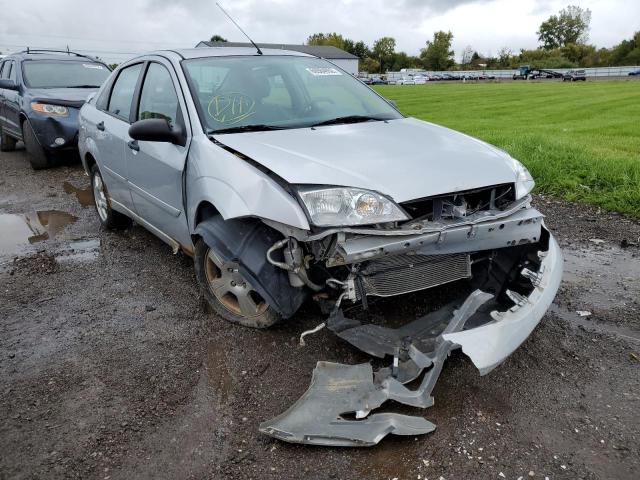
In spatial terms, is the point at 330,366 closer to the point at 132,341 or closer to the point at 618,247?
the point at 132,341

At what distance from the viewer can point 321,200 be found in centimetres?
290

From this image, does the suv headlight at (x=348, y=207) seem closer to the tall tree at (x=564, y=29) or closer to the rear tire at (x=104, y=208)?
the rear tire at (x=104, y=208)

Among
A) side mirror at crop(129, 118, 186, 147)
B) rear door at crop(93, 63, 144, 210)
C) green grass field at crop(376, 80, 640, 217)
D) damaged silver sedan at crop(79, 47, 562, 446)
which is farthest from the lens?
green grass field at crop(376, 80, 640, 217)

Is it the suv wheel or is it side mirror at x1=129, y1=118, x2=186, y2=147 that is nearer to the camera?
the suv wheel

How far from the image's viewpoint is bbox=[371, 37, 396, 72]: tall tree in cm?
11775

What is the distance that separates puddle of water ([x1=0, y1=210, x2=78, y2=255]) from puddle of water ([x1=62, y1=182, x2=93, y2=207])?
432 millimetres

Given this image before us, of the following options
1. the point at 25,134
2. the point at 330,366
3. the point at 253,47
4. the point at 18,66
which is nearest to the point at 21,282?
the point at 253,47

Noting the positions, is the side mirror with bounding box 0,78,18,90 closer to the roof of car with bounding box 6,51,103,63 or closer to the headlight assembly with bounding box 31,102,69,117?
the headlight assembly with bounding box 31,102,69,117

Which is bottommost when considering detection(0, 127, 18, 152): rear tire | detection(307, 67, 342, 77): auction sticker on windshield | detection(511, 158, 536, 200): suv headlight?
detection(0, 127, 18, 152): rear tire

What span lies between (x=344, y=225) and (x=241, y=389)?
106 centimetres

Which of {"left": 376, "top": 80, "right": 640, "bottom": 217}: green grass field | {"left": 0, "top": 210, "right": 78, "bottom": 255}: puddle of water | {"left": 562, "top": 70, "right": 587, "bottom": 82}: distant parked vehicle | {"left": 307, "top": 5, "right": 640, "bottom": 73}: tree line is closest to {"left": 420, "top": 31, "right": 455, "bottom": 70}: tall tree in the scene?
{"left": 307, "top": 5, "right": 640, "bottom": 73}: tree line

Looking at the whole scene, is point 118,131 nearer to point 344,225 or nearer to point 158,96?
point 158,96

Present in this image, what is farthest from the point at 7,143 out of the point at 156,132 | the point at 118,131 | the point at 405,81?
the point at 405,81

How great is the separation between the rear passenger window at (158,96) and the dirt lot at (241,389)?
4.37 ft
